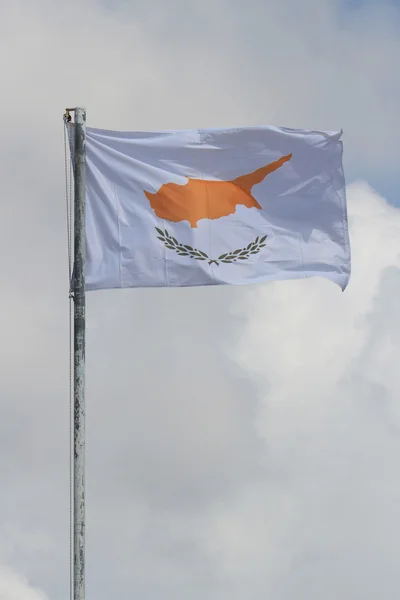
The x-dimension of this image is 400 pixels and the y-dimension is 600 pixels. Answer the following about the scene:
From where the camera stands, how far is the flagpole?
93.3ft

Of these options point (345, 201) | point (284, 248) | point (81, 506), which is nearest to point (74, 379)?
point (81, 506)

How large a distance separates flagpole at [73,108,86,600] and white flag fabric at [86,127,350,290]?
1.03m

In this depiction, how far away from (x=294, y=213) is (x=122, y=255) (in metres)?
5.23

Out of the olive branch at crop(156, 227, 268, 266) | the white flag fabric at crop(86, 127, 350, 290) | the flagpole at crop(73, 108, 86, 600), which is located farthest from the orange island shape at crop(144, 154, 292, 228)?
the flagpole at crop(73, 108, 86, 600)

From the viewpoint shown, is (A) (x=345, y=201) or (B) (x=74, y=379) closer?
(B) (x=74, y=379)

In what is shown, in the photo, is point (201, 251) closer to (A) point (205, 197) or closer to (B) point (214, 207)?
(B) point (214, 207)

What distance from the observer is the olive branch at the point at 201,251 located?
Result: 1257 inches

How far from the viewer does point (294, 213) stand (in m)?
33.3

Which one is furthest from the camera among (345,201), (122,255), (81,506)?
(345,201)

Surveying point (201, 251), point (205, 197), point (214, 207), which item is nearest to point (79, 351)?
point (201, 251)

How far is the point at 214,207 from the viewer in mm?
32969

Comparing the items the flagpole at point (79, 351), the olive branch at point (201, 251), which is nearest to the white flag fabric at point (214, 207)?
→ the olive branch at point (201, 251)

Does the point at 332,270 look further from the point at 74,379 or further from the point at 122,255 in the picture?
the point at 74,379

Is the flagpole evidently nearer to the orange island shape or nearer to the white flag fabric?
Answer: the white flag fabric
